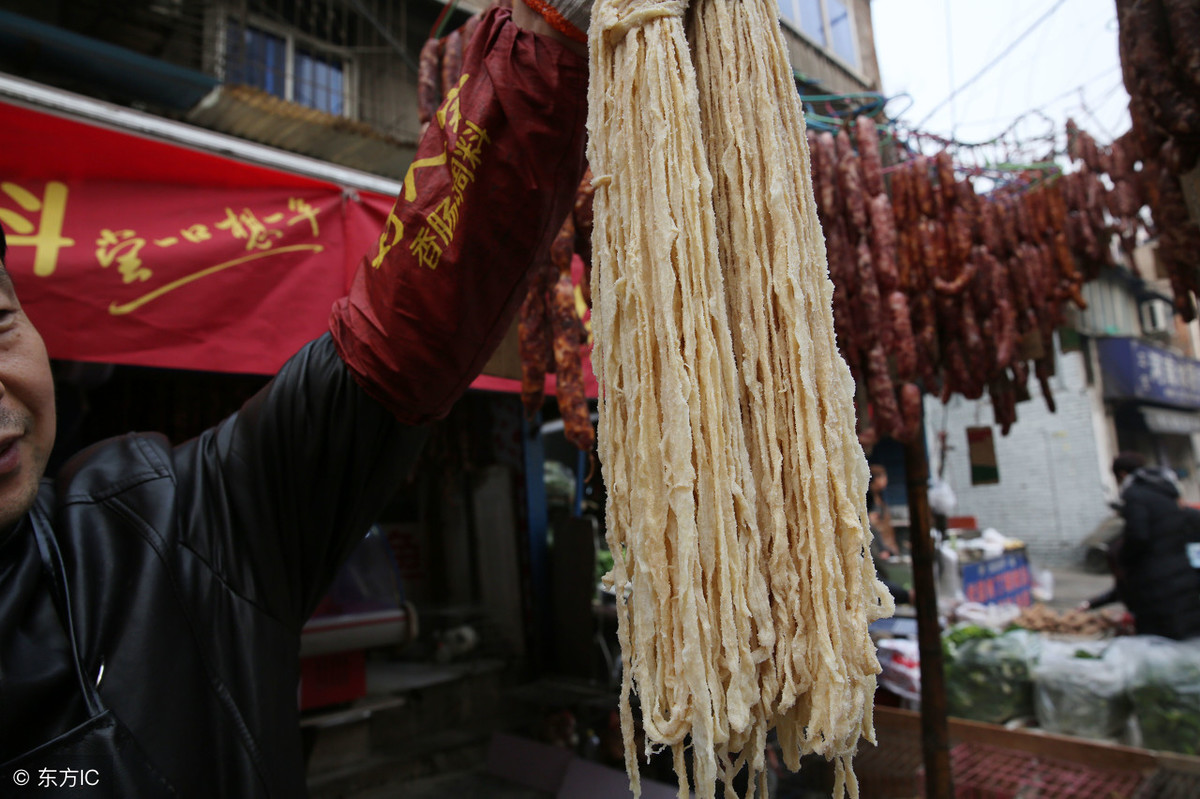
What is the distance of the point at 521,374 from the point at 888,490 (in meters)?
11.7

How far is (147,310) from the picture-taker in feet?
7.78

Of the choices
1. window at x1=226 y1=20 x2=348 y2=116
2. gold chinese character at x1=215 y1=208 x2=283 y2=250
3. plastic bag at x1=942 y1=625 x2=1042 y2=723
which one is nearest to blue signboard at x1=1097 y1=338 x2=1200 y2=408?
plastic bag at x1=942 y1=625 x2=1042 y2=723

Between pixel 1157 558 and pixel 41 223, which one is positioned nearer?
pixel 41 223

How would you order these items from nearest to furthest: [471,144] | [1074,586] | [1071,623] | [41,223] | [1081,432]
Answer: [471,144] → [41,223] → [1071,623] → [1074,586] → [1081,432]

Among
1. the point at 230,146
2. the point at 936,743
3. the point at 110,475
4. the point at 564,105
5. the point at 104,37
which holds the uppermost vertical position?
the point at 104,37

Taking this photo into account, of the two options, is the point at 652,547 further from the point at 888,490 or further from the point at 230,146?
the point at 888,490

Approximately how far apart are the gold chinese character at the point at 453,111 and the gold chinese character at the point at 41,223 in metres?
1.83

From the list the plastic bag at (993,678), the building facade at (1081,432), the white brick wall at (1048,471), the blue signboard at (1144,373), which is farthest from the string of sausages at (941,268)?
the blue signboard at (1144,373)

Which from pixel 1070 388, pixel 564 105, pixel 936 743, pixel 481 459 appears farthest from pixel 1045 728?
pixel 1070 388

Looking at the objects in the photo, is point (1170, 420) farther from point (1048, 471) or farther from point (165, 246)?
point (165, 246)

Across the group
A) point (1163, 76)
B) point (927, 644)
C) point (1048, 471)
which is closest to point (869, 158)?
point (1163, 76)

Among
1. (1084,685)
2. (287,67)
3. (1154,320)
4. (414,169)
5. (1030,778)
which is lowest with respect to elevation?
(1030,778)

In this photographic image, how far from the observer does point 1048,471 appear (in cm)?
1497

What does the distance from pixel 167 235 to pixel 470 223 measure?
6.16 ft
